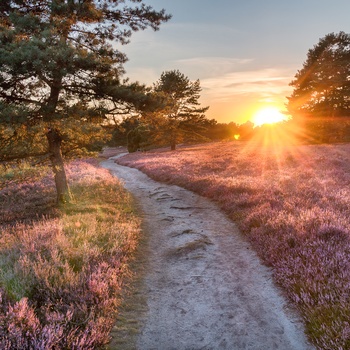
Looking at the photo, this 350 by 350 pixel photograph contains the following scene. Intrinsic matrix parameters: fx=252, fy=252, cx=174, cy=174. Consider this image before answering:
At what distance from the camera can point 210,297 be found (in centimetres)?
477

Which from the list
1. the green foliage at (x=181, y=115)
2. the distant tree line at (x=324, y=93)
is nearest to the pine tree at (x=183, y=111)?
the green foliage at (x=181, y=115)

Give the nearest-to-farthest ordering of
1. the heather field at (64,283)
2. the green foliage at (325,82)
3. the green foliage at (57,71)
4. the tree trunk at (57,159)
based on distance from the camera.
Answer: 1. the heather field at (64,283)
2. the green foliage at (57,71)
3. the tree trunk at (57,159)
4. the green foliage at (325,82)

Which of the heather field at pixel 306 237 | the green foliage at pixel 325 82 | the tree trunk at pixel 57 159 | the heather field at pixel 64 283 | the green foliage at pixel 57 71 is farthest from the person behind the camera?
the green foliage at pixel 325 82

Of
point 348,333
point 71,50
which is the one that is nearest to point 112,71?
point 71,50

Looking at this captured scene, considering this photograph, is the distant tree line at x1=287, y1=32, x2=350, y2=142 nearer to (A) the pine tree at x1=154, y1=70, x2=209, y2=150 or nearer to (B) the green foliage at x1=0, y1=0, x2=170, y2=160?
(A) the pine tree at x1=154, y1=70, x2=209, y2=150

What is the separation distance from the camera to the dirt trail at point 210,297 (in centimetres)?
376

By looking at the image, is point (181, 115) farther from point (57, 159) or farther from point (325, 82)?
point (57, 159)

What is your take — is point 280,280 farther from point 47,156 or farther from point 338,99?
point 338,99

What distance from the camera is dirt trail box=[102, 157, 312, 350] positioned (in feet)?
12.3

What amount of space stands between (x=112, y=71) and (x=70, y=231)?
18.9ft

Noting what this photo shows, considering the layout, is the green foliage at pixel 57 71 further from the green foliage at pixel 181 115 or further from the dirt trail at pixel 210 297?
the green foliage at pixel 181 115

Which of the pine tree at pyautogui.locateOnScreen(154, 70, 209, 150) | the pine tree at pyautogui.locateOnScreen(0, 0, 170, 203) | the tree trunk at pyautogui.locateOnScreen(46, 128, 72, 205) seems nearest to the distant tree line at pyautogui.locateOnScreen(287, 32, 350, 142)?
the pine tree at pyautogui.locateOnScreen(154, 70, 209, 150)

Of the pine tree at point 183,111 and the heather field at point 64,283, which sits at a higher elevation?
the pine tree at point 183,111

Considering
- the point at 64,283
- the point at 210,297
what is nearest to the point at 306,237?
the point at 210,297
